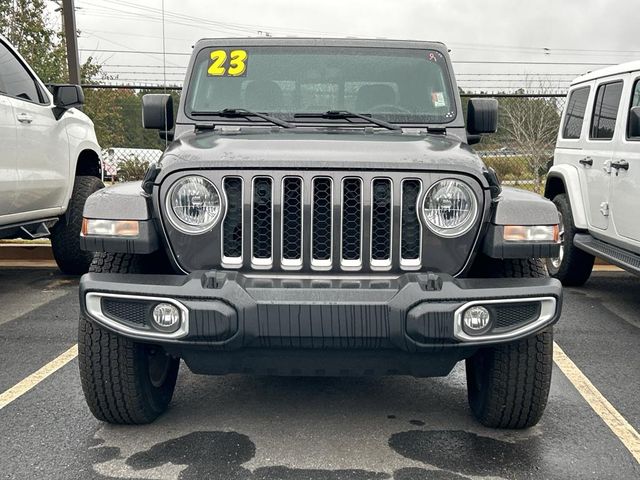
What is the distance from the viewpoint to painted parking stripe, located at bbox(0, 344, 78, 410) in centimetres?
359

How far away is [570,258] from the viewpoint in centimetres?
630

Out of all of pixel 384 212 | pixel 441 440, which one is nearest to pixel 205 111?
pixel 384 212

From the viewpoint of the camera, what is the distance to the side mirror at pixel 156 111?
4.06m

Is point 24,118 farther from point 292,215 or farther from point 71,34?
point 71,34

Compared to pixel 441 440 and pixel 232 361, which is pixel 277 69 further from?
pixel 441 440

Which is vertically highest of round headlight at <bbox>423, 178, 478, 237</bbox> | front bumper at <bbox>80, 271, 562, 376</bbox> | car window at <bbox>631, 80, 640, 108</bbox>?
car window at <bbox>631, 80, 640, 108</bbox>

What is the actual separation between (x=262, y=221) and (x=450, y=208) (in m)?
0.77

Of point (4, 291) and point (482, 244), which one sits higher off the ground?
point (482, 244)

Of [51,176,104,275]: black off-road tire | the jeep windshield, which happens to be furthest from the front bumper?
[51,176,104,275]: black off-road tire

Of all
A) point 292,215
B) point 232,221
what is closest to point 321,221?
point 292,215

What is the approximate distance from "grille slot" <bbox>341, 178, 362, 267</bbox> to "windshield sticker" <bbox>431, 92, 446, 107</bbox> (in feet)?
4.43

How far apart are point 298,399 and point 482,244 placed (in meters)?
1.34

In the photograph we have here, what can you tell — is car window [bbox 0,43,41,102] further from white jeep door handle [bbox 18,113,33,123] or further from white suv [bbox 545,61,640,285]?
white suv [bbox 545,61,640,285]

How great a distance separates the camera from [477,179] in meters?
2.80
